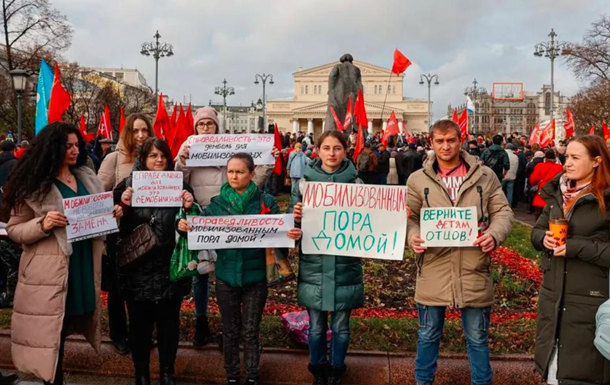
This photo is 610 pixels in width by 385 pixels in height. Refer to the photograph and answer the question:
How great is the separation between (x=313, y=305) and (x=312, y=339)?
0.27 metres

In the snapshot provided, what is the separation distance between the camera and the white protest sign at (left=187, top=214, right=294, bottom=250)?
12.7ft

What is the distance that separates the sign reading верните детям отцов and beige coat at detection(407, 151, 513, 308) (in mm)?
235

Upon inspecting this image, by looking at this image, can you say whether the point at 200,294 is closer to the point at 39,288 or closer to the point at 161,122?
the point at 39,288

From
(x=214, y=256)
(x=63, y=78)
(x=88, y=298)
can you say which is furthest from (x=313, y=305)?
(x=63, y=78)

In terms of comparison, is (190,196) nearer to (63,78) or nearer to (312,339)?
(312,339)

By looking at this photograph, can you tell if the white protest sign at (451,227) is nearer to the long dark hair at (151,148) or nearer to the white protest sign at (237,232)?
the white protest sign at (237,232)

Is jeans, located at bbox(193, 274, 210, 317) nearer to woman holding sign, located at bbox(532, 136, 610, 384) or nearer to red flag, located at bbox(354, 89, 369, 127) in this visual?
woman holding sign, located at bbox(532, 136, 610, 384)

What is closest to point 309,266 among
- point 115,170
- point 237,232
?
point 237,232

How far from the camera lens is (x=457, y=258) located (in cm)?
360

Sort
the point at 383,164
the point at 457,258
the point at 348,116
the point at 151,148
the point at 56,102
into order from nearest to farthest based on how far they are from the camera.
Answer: the point at 457,258, the point at 151,148, the point at 56,102, the point at 348,116, the point at 383,164

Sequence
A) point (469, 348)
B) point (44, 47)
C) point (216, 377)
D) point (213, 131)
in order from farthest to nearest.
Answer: point (44, 47), point (213, 131), point (216, 377), point (469, 348)

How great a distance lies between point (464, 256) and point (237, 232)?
158 cm

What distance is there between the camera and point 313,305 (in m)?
3.88

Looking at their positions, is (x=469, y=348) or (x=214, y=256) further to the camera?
(x=214, y=256)
